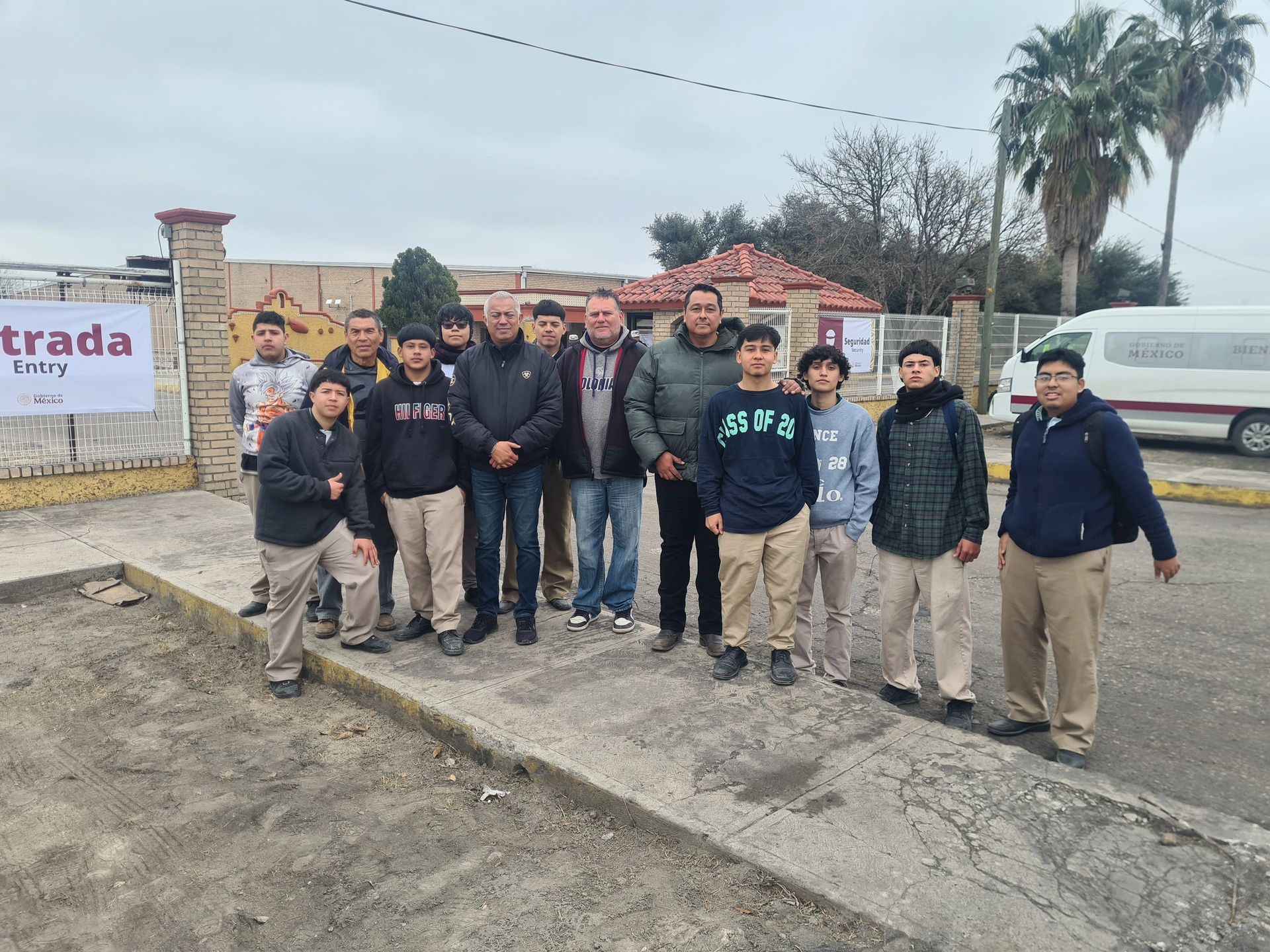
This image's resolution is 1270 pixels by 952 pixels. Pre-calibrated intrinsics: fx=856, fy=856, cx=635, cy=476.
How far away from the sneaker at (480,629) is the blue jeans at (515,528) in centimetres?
4

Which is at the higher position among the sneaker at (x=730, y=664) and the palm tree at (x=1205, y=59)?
the palm tree at (x=1205, y=59)

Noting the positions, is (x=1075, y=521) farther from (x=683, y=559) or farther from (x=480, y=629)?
(x=480, y=629)

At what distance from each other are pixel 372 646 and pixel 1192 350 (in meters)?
13.8

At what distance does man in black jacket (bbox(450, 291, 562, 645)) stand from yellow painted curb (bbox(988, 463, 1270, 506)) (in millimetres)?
8891

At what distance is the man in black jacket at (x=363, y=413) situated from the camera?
16.5 feet

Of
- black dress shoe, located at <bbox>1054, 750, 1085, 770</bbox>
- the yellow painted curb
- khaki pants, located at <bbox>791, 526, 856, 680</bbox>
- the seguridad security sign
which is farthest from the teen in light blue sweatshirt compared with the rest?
the yellow painted curb

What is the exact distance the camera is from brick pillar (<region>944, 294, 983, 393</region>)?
20.2m

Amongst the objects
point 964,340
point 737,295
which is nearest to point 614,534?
point 737,295

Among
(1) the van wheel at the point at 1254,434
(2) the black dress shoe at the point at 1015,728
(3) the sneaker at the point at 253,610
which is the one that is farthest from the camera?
(1) the van wheel at the point at 1254,434

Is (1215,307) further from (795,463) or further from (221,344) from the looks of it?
(221,344)

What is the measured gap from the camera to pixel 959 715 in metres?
4.06

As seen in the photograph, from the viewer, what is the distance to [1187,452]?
14.0 m

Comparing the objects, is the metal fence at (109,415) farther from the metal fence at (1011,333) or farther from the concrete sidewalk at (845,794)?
the metal fence at (1011,333)

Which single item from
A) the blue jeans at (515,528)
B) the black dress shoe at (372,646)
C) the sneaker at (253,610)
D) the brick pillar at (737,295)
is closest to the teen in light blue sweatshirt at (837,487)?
the blue jeans at (515,528)
